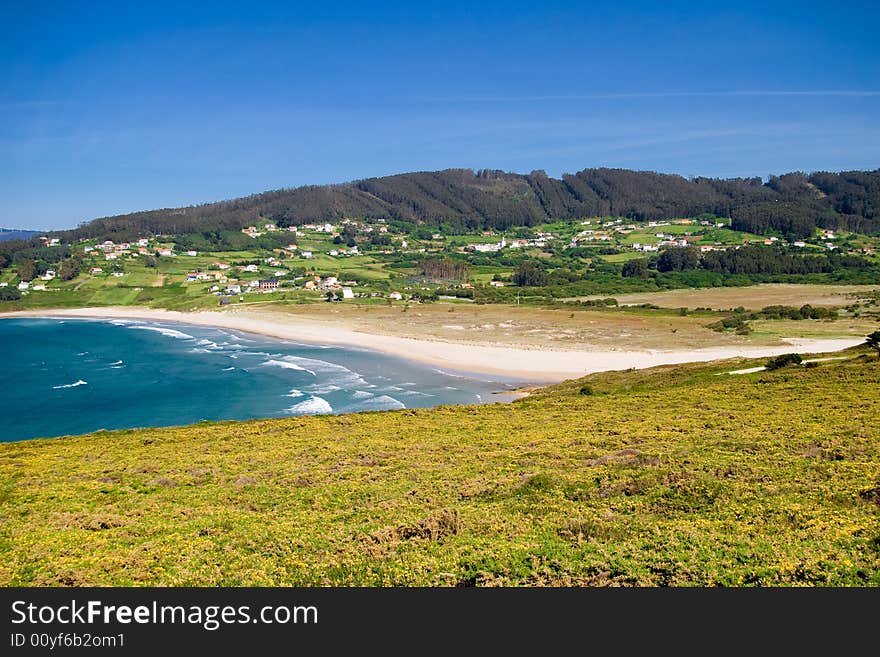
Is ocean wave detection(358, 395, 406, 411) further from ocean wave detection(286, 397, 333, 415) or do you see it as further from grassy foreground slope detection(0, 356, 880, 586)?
grassy foreground slope detection(0, 356, 880, 586)

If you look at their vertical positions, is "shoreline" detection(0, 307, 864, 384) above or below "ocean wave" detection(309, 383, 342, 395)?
above

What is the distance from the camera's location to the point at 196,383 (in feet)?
190

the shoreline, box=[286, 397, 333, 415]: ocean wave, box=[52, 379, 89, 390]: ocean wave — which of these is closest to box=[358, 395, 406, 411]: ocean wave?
box=[286, 397, 333, 415]: ocean wave

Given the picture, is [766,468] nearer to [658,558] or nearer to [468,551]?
[658,558]

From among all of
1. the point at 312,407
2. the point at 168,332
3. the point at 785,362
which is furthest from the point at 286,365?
the point at 785,362

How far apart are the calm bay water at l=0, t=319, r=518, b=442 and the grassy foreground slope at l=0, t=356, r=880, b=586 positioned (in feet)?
65.9

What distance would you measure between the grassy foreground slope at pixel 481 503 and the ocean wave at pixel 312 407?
58.4 feet

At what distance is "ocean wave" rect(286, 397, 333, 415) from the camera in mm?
44469

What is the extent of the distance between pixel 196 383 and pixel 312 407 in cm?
1769

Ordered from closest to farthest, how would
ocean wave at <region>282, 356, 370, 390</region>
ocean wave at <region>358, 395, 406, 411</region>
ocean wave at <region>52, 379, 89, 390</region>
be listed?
ocean wave at <region>358, 395, 406, 411</region> < ocean wave at <region>282, 356, 370, 390</region> < ocean wave at <region>52, 379, 89, 390</region>

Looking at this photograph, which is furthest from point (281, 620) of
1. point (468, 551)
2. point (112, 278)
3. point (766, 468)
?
point (112, 278)

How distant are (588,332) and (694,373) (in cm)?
4198

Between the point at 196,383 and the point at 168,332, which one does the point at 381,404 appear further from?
the point at 168,332

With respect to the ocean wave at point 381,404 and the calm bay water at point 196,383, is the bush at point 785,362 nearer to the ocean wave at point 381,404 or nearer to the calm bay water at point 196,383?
the calm bay water at point 196,383
